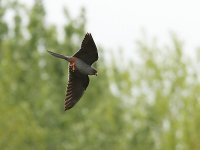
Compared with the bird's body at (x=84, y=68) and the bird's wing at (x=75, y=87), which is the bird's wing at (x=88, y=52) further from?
the bird's wing at (x=75, y=87)

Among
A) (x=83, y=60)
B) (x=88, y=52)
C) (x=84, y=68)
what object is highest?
(x=88, y=52)

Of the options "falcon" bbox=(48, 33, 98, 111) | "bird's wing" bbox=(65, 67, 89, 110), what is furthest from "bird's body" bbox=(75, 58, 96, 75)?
"bird's wing" bbox=(65, 67, 89, 110)

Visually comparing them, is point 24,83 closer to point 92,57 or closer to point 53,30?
point 53,30

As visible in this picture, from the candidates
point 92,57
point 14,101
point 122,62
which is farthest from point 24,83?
point 92,57

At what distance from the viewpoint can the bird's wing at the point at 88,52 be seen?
8.49 metres

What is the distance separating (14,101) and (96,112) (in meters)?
2.79

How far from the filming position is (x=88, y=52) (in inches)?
336

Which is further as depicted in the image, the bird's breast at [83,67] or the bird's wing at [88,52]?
the bird's wing at [88,52]

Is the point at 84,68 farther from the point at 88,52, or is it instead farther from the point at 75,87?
the point at 75,87

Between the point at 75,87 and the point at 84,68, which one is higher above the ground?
the point at 75,87

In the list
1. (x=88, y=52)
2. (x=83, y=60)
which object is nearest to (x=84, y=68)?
(x=83, y=60)

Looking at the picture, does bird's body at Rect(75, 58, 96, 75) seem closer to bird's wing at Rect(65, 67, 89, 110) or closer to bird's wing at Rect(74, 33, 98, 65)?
bird's wing at Rect(74, 33, 98, 65)

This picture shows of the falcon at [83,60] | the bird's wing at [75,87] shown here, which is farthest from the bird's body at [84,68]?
the bird's wing at [75,87]

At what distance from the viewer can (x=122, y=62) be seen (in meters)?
27.3
